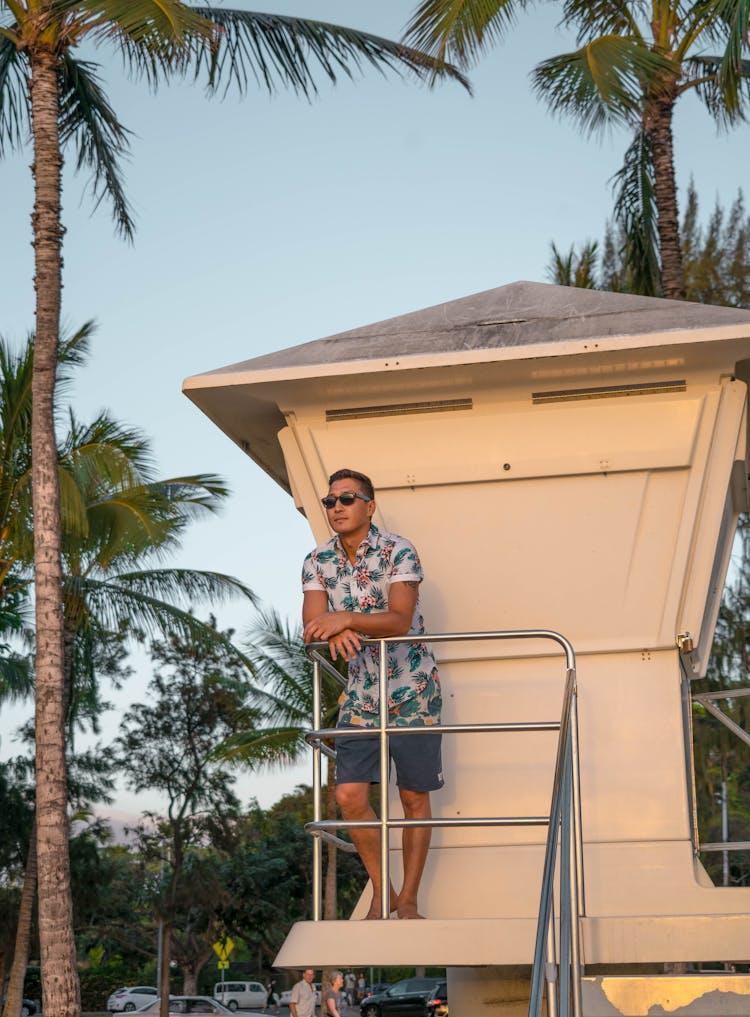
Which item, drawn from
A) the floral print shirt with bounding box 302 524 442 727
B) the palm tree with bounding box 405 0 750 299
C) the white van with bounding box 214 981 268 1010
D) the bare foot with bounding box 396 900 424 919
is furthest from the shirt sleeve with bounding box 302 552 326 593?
the white van with bounding box 214 981 268 1010

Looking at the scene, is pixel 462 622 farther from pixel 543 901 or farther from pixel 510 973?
pixel 543 901

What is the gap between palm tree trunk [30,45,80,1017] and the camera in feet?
45.8

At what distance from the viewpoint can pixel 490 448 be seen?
588 centimetres

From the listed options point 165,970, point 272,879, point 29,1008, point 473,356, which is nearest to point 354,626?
point 473,356

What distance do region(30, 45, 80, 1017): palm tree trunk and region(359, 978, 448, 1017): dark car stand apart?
26.9 metres

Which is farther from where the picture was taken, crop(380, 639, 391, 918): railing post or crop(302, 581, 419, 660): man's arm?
crop(302, 581, 419, 660): man's arm

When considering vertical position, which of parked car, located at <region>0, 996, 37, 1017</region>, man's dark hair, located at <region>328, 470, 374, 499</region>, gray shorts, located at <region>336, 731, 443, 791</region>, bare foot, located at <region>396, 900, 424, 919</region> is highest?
man's dark hair, located at <region>328, 470, 374, 499</region>

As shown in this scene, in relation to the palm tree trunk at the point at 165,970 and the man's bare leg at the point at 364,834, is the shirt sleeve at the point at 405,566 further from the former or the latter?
the palm tree trunk at the point at 165,970

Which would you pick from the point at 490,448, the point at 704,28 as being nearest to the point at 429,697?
the point at 490,448

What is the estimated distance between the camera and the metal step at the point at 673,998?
4090mm

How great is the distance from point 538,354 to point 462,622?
1.29 metres

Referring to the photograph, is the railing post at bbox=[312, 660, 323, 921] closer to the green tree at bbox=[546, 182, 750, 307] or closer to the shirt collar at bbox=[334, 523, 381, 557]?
the shirt collar at bbox=[334, 523, 381, 557]

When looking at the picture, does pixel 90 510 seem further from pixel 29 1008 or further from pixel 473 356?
pixel 29 1008

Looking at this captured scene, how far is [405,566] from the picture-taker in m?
5.07
